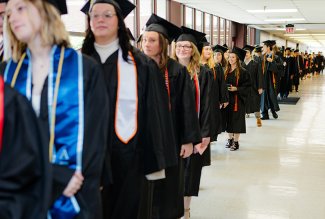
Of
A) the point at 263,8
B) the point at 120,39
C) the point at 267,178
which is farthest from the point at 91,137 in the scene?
the point at 263,8

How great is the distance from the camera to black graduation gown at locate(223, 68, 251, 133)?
668 centimetres

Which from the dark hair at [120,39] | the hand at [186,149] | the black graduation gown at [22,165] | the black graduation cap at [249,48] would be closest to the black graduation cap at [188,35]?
the hand at [186,149]

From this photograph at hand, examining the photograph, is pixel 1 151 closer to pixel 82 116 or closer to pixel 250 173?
pixel 82 116

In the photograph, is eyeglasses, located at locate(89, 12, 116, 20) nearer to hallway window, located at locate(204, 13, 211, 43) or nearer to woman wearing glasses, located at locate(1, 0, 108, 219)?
woman wearing glasses, located at locate(1, 0, 108, 219)

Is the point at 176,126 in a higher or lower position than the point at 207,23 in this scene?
lower

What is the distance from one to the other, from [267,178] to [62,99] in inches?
150

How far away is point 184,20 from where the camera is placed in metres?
13.8

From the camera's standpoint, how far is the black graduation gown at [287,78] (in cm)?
1363

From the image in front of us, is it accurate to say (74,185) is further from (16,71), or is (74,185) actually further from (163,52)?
(163,52)

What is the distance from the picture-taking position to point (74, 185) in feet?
5.77

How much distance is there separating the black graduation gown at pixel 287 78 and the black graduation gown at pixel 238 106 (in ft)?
23.7

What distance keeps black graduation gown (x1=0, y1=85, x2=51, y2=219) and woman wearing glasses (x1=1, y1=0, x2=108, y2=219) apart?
0.76ft

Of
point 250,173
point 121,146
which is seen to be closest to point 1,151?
point 121,146

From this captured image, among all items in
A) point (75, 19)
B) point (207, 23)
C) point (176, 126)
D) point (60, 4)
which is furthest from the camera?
point (207, 23)
